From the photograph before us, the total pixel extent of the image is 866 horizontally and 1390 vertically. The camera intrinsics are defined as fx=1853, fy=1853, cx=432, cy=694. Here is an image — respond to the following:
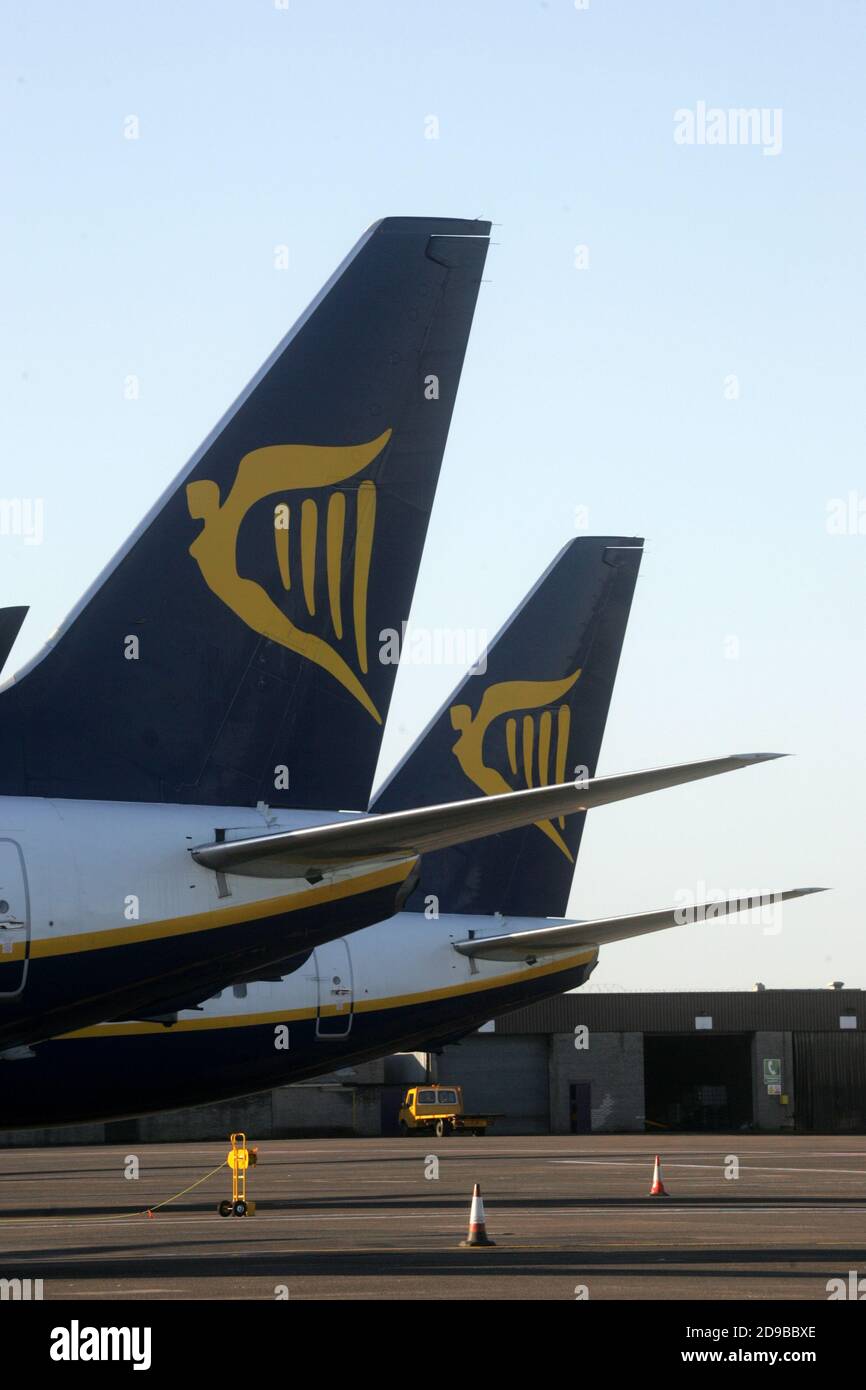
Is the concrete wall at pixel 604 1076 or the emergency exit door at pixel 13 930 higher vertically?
the emergency exit door at pixel 13 930

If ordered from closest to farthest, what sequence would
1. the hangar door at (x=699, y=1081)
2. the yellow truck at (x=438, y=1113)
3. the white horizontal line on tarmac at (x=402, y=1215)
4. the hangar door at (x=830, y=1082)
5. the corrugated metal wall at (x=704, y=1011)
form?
the white horizontal line on tarmac at (x=402, y=1215)
the yellow truck at (x=438, y=1113)
the hangar door at (x=830, y=1082)
the corrugated metal wall at (x=704, y=1011)
the hangar door at (x=699, y=1081)

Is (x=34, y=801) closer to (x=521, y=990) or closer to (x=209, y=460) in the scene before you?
(x=209, y=460)

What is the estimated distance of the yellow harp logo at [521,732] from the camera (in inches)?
1155

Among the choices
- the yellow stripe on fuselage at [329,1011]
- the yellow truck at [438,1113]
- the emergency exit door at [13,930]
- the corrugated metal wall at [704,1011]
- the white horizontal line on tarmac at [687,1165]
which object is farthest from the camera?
the corrugated metal wall at [704,1011]

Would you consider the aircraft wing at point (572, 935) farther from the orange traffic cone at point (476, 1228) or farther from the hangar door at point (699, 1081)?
the hangar door at point (699, 1081)

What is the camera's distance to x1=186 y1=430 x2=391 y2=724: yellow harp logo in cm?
1602

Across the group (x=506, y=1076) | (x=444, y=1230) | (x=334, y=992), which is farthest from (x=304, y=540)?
(x=506, y=1076)

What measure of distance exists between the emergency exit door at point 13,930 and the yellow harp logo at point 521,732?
52.1 feet

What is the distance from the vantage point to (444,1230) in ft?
84.1

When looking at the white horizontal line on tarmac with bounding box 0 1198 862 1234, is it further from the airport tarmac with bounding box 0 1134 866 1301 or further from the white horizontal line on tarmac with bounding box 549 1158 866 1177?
the white horizontal line on tarmac with bounding box 549 1158 866 1177

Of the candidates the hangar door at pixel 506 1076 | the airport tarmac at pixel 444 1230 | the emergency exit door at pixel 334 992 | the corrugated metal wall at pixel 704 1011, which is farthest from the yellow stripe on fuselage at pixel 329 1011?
the corrugated metal wall at pixel 704 1011

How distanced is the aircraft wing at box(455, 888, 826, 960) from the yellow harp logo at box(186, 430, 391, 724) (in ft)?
26.2

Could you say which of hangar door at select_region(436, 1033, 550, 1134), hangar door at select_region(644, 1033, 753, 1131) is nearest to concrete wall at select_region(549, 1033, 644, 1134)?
hangar door at select_region(436, 1033, 550, 1134)

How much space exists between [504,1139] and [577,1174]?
3119cm
